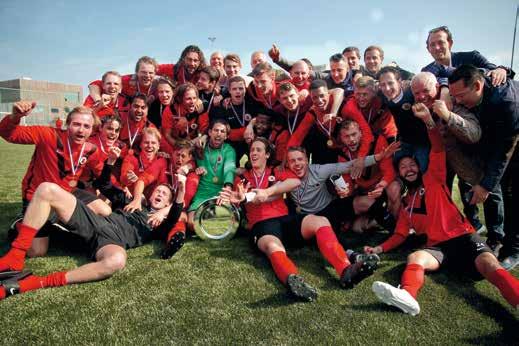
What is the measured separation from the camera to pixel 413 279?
3.05m

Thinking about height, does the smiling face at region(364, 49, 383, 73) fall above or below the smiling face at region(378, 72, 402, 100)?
above

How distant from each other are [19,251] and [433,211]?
13.6 ft

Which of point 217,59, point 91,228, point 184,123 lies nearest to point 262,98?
point 184,123

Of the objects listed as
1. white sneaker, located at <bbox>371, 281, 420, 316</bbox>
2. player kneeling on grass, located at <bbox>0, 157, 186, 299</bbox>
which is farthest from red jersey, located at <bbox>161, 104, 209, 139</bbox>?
white sneaker, located at <bbox>371, 281, 420, 316</bbox>

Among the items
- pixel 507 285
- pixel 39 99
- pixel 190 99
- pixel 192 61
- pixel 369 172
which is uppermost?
pixel 39 99

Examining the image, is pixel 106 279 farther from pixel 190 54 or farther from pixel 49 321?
pixel 190 54

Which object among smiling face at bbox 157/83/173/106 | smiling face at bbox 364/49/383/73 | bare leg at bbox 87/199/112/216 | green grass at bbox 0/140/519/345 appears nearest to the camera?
green grass at bbox 0/140/519/345

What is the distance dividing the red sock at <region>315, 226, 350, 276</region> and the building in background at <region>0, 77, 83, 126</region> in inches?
1153

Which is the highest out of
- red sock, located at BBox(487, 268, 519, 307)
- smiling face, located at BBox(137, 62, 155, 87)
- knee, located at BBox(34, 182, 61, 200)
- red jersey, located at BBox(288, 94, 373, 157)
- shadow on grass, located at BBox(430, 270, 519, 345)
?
smiling face, located at BBox(137, 62, 155, 87)

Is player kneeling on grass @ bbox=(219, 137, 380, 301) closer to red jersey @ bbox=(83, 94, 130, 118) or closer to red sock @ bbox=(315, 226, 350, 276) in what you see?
red sock @ bbox=(315, 226, 350, 276)

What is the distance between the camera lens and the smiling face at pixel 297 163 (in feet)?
14.1

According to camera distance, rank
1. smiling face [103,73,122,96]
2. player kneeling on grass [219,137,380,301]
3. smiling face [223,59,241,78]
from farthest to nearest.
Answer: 1. smiling face [223,59,241,78]
2. smiling face [103,73,122,96]
3. player kneeling on grass [219,137,380,301]

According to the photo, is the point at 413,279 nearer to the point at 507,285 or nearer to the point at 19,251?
the point at 507,285

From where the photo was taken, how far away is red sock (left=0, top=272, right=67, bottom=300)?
2.98m
